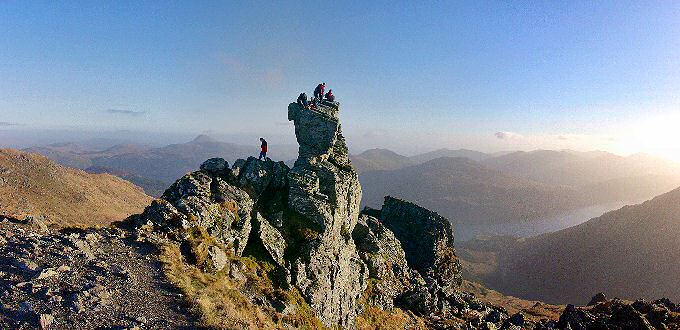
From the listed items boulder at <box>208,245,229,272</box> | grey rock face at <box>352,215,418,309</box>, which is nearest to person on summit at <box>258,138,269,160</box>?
boulder at <box>208,245,229,272</box>

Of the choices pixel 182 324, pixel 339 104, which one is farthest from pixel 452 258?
pixel 182 324

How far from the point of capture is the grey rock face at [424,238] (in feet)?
278

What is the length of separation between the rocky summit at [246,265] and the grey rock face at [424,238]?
18.8m

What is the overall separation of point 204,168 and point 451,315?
1830 inches

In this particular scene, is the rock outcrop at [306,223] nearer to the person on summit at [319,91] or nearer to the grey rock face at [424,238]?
the person on summit at [319,91]

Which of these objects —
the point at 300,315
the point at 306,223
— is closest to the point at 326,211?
the point at 306,223

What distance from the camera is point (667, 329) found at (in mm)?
58375

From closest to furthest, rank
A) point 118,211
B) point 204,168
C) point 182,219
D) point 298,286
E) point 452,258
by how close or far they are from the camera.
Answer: point 182,219 → point 298,286 → point 204,168 → point 452,258 → point 118,211

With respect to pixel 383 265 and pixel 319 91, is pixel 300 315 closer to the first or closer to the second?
pixel 383 265

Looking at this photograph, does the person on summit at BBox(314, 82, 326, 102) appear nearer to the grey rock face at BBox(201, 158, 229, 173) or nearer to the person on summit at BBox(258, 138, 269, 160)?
the person on summit at BBox(258, 138, 269, 160)

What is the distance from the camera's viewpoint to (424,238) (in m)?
87.9

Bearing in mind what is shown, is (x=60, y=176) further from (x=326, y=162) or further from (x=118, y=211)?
(x=326, y=162)

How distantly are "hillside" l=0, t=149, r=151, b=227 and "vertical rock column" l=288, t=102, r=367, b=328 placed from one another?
6448 cm

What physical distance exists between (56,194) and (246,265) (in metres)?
97.4
